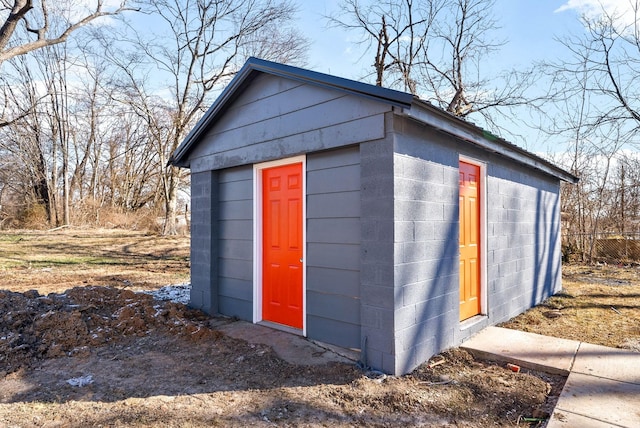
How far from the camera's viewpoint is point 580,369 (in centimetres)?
339

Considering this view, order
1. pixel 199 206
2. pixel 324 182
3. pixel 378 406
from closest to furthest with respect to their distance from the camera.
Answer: pixel 378 406, pixel 324 182, pixel 199 206

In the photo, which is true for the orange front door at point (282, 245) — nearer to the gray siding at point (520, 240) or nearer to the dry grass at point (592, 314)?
the gray siding at point (520, 240)

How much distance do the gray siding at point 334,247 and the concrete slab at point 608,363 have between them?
208 cm

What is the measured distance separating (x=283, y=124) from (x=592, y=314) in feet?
17.3

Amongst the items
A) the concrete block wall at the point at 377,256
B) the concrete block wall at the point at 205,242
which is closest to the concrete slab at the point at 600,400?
the concrete block wall at the point at 377,256

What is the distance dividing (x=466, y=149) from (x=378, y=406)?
3028mm

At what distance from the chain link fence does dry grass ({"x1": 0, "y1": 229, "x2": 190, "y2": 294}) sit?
38.4 ft

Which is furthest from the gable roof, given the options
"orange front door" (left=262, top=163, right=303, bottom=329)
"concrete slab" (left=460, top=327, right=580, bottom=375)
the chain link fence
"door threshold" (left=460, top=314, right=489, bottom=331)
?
the chain link fence

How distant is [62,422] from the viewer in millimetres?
2605

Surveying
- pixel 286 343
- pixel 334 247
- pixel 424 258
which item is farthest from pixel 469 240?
pixel 286 343

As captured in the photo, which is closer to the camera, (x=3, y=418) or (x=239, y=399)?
(x=3, y=418)

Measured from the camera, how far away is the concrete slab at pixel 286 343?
3691 mm

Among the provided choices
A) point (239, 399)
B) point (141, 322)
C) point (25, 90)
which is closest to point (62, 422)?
point (239, 399)

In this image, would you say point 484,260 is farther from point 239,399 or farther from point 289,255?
point 239,399
